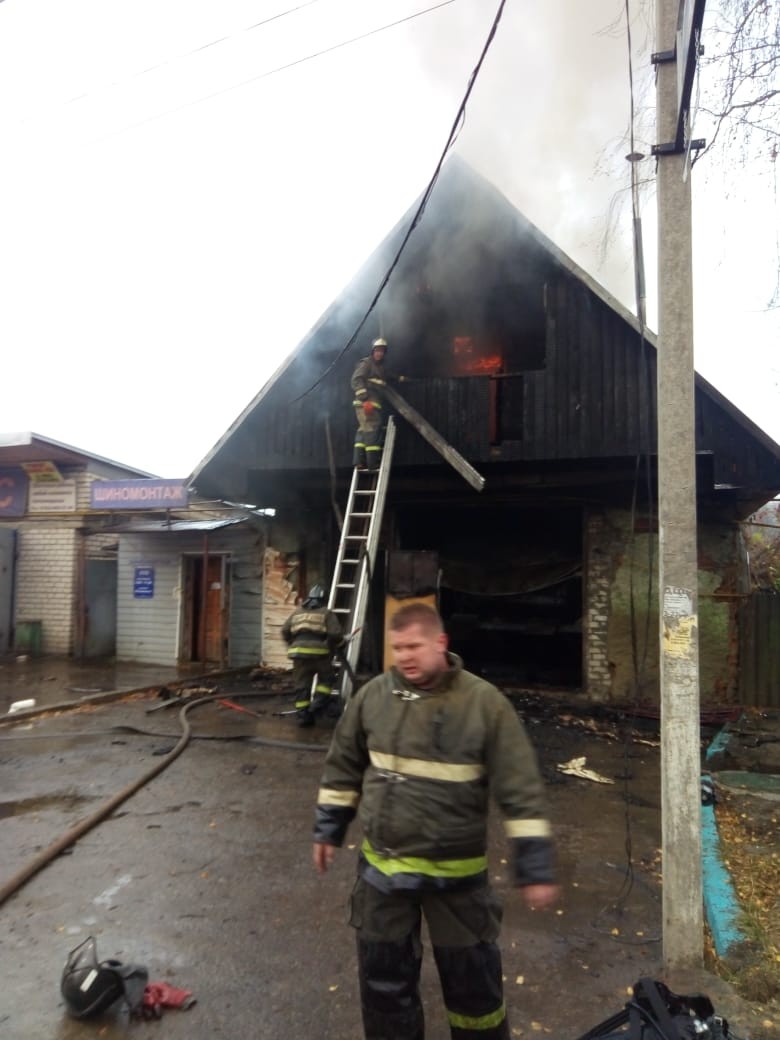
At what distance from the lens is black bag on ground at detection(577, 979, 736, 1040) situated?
2023 millimetres

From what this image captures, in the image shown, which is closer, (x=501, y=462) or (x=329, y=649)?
(x=329, y=649)

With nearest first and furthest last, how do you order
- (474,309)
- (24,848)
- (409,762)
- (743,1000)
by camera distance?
1. (409,762)
2. (743,1000)
3. (24,848)
4. (474,309)

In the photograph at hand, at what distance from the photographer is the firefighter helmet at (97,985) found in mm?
2730

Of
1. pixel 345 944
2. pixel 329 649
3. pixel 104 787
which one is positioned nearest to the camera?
pixel 345 944

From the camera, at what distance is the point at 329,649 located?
7.53m

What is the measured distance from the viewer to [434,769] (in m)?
2.26

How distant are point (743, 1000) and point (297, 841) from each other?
286 cm

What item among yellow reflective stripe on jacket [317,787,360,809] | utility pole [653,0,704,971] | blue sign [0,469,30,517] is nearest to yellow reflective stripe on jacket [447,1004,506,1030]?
yellow reflective stripe on jacket [317,787,360,809]

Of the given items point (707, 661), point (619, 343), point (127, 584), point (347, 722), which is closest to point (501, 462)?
point (619, 343)

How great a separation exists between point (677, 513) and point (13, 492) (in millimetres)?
16651

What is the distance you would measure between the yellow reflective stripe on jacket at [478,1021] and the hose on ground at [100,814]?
2812mm

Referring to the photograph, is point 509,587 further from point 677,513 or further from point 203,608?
point 677,513

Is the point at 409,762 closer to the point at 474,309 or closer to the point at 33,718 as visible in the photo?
the point at 33,718

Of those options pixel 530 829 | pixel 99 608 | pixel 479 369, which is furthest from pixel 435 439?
pixel 99 608
